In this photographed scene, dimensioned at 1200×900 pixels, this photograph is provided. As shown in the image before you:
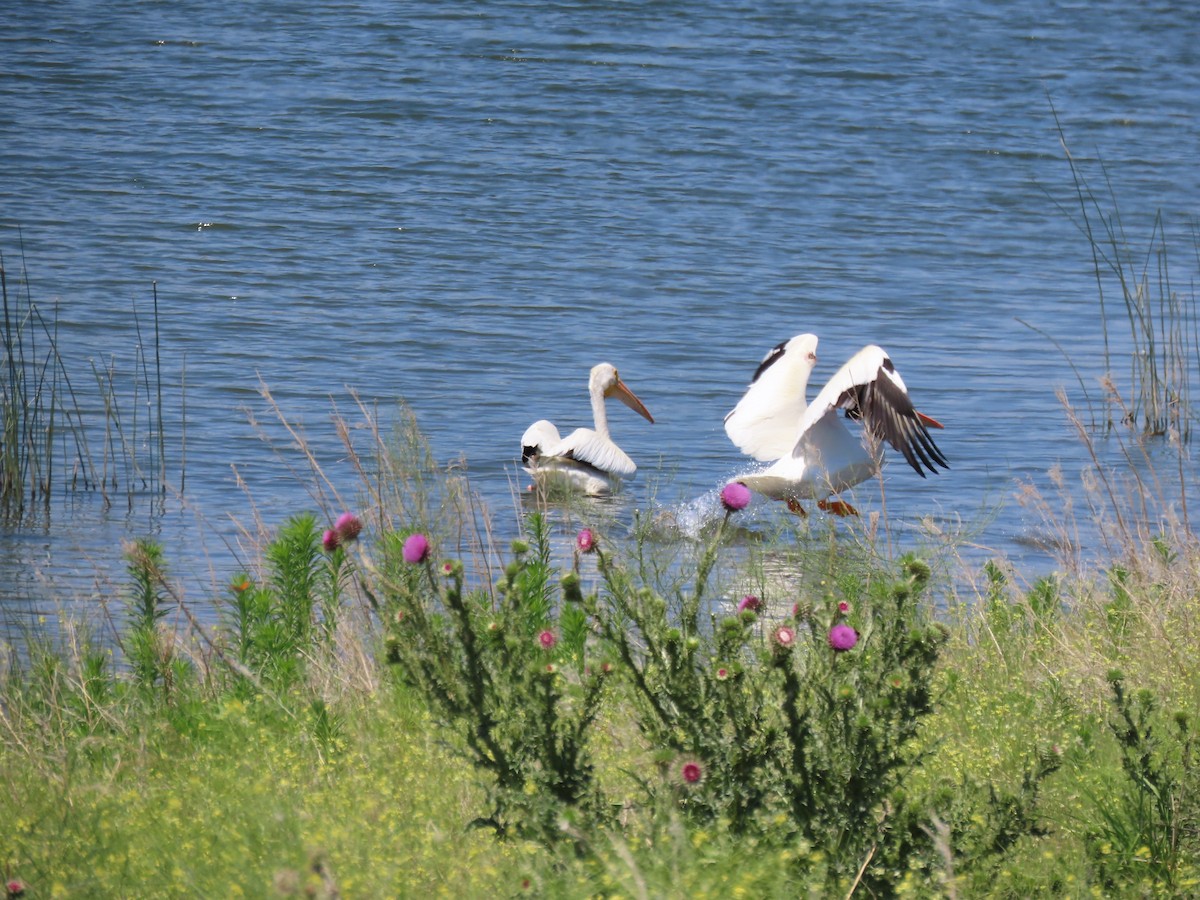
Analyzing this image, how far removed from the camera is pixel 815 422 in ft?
27.9

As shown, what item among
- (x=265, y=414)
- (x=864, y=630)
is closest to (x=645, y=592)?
(x=864, y=630)

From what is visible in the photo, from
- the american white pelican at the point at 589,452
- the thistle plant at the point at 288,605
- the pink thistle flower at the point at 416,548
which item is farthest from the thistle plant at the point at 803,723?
the american white pelican at the point at 589,452

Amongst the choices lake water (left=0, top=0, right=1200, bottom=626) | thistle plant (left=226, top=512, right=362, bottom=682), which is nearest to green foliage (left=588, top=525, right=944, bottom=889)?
thistle plant (left=226, top=512, right=362, bottom=682)

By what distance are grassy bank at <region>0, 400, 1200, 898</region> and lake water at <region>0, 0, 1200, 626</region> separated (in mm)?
1989

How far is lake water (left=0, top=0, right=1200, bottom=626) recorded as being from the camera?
33.1 feet

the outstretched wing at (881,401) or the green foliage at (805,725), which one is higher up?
the outstretched wing at (881,401)

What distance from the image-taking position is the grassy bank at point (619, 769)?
9.73ft

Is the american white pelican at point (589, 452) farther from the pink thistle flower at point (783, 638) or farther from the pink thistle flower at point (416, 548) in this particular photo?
the pink thistle flower at point (783, 638)

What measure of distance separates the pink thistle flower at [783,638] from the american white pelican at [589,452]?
5.96 meters

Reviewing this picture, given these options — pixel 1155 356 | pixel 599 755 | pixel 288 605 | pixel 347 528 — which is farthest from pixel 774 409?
pixel 347 528

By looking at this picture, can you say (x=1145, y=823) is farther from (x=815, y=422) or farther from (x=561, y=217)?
(x=561, y=217)

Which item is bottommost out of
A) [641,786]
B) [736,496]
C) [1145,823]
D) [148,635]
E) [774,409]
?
[1145,823]

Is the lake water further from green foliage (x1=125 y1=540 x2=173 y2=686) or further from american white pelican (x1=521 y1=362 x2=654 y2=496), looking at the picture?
green foliage (x1=125 y1=540 x2=173 y2=686)

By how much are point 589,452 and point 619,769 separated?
6.58m
